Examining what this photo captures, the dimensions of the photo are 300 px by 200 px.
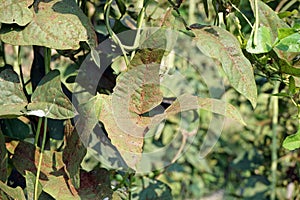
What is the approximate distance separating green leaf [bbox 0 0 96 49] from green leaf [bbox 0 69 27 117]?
0.07 meters

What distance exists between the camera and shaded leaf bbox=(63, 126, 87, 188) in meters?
0.57

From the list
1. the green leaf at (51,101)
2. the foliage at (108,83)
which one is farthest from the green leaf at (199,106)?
the green leaf at (51,101)

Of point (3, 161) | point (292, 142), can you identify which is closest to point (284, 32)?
point (292, 142)

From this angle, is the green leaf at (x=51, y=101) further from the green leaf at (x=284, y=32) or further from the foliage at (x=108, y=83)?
the green leaf at (x=284, y=32)

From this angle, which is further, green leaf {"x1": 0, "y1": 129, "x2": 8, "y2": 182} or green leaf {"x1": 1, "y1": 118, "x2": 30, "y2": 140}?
green leaf {"x1": 1, "y1": 118, "x2": 30, "y2": 140}

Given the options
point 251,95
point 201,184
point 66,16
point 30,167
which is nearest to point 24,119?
point 30,167

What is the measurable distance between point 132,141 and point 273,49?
0.58 feet

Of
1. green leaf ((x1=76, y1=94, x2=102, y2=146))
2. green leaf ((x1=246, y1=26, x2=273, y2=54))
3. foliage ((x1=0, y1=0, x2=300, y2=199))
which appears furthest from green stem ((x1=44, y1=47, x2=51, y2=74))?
green leaf ((x1=246, y1=26, x2=273, y2=54))

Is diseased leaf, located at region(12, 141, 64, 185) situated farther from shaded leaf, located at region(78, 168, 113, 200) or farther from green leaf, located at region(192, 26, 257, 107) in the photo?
green leaf, located at region(192, 26, 257, 107)

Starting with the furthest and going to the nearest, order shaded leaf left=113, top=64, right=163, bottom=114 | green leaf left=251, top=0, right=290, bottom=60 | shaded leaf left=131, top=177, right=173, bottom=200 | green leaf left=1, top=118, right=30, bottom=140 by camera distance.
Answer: shaded leaf left=131, top=177, right=173, bottom=200 → green leaf left=1, top=118, right=30, bottom=140 → green leaf left=251, top=0, right=290, bottom=60 → shaded leaf left=113, top=64, right=163, bottom=114

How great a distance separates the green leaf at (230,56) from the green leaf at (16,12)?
0.18 m

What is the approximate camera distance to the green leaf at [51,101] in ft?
1.82

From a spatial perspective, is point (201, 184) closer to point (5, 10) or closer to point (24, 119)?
point (24, 119)

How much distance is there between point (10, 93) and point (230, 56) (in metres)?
0.25
